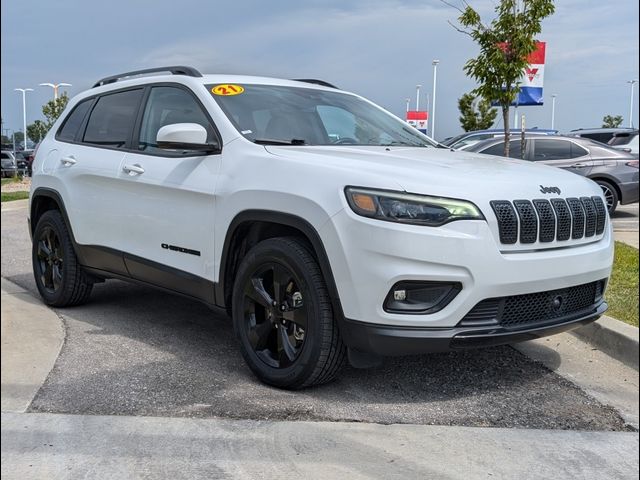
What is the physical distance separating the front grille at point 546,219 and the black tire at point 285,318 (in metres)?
0.94

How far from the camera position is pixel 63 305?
538 cm

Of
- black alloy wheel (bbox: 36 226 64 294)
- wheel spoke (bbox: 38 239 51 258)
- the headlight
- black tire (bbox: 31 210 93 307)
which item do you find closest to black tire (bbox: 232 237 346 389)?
the headlight

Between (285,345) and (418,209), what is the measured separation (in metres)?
1.09

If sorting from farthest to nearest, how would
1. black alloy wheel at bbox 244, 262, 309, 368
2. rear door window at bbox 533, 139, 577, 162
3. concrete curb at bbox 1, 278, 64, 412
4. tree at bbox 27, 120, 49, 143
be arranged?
rear door window at bbox 533, 139, 577, 162 → black alloy wheel at bbox 244, 262, 309, 368 → tree at bbox 27, 120, 49, 143 → concrete curb at bbox 1, 278, 64, 412

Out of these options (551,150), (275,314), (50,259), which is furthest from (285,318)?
(551,150)

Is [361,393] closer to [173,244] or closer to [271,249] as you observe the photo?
[271,249]

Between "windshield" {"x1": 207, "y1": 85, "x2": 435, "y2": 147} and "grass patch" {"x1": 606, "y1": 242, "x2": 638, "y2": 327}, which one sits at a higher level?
"windshield" {"x1": 207, "y1": 85, "x2": 435, "y2": 147}

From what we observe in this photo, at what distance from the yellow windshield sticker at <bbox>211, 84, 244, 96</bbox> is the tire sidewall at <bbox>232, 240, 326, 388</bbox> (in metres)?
1.22

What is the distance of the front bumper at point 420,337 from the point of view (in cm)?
316

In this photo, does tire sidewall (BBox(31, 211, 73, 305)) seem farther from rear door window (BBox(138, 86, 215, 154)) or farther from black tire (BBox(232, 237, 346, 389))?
black tire (BBox(232, 237, 346, 389))

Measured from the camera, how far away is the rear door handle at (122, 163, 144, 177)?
4492mm

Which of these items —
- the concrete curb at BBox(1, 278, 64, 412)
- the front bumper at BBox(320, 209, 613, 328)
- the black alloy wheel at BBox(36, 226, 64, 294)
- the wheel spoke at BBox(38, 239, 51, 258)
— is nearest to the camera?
the concrete curb at BBox(1, 278, 64, 412)

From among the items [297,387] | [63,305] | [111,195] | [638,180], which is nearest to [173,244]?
[111,195]

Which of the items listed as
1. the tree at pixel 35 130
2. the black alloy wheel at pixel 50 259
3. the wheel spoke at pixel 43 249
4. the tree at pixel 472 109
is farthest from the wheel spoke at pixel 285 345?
the tree at pixel 472 109
